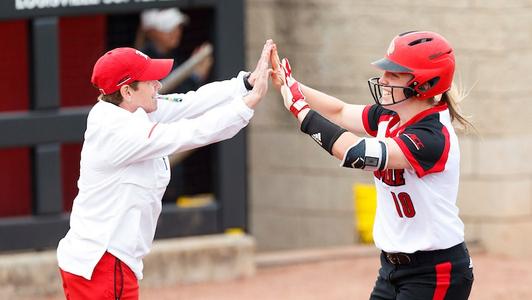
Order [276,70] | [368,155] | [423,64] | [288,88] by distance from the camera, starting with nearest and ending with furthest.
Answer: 1. [368,155]
2. [423,64]
3. [288,88]
4. [276,70]

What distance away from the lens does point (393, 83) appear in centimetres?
452

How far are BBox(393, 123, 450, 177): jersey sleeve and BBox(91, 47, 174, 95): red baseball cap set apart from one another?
98 cm

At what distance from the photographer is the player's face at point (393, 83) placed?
177 inches

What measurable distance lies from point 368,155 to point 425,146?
222 millimetres

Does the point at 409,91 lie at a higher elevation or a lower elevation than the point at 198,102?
higher

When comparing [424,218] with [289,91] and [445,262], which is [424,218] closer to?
[445,262]

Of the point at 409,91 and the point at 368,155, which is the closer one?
the point at 368,155

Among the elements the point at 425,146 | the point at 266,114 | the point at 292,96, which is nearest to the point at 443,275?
the point at 425,146

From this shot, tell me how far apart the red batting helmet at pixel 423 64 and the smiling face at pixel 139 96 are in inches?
34.3

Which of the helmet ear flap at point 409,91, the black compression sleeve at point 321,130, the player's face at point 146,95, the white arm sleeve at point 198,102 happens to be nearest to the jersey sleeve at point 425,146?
the helmet ear flap at point 409,91

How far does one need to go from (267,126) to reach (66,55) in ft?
5.91

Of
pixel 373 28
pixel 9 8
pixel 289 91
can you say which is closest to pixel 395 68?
pixel 289 91

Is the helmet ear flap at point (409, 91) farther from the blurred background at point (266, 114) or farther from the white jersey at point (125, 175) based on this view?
the blurred background at point (266, 114)

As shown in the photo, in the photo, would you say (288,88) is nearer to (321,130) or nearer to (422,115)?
(321,130)
